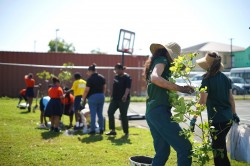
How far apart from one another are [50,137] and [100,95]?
72.6 inches

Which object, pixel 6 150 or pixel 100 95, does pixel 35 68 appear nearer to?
pixel 100 95

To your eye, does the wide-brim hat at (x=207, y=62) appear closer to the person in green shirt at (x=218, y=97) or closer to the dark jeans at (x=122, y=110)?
the person in green shirt at (x=218, y=97)

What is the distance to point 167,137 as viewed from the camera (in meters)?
3.52

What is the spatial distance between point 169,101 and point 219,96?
1123 millimetres

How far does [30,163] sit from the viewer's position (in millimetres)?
5602

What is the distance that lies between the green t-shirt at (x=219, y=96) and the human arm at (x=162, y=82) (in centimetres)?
98

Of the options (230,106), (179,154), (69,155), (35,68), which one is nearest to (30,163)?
(69,155)

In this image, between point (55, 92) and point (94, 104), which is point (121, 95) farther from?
A: point (55, 92)

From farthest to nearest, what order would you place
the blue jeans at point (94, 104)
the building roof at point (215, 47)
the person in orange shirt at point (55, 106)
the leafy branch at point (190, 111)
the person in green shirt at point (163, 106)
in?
the building roof at point (215, 47), the person in orange shirt at point (55, 106), the blue jeans at point (94, 104), the person in green shirt at point (163, 106), the leafy branch at point (190, 111)

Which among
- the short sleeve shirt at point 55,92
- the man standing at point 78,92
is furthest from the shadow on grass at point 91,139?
the short sleeve shirt at point 55,92

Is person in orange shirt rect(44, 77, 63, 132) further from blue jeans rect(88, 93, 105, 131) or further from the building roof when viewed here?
the building roof

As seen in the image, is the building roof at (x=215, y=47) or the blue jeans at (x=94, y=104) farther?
the building roof at (x=215, y=47)

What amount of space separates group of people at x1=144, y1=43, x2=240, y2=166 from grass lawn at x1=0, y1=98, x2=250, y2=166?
5.78 ft

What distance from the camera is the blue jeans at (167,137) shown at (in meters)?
3.43
